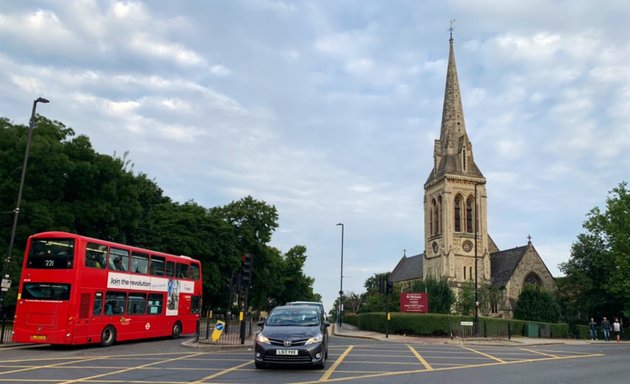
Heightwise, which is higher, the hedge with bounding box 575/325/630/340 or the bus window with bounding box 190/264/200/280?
the bus window with bounding box 190/264/200/280

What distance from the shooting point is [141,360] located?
52.3ft

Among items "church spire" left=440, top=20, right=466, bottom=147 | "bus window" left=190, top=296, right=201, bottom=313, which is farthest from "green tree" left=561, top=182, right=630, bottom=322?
"bus window" left=190, top=296, right=201, bottom=313

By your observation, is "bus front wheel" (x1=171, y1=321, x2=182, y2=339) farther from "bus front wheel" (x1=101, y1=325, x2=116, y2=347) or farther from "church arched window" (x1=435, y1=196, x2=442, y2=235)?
"church arched window" (x1=435, y1=196, x2=442, y2=235)

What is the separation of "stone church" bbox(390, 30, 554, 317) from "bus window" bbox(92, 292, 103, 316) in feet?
156

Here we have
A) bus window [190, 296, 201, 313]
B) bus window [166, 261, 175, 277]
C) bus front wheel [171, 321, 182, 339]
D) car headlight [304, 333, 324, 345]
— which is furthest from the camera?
bus window [190, 296, 201, 313]

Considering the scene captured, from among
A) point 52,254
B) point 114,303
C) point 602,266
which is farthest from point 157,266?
point 602,266

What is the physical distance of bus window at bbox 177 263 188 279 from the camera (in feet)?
86.0

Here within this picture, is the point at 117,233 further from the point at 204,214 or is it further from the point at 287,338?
the point at 287,338

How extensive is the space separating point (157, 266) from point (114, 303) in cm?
313

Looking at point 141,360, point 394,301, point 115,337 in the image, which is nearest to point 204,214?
point 394,301

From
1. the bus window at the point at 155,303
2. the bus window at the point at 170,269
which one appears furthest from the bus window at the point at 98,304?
the bus window at the point at 170,269

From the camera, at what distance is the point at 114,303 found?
2156 cm

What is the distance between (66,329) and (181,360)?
568 cm

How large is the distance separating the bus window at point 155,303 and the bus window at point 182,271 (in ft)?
5.70
